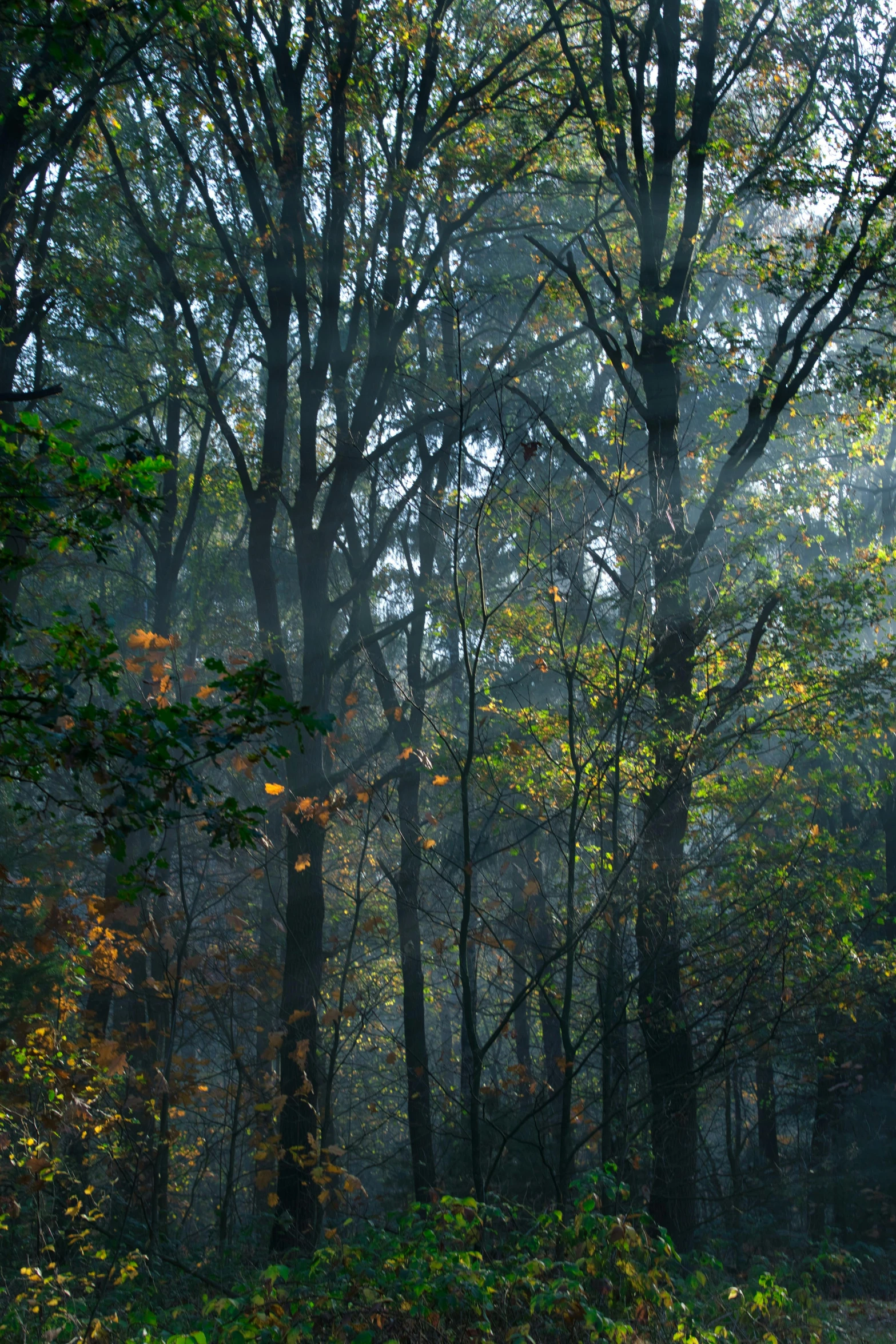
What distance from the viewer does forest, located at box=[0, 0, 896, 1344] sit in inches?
207

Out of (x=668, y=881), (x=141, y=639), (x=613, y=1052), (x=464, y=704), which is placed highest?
(x=464, y=704)

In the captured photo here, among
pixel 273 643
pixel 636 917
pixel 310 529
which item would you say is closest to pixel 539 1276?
pixel 636 917

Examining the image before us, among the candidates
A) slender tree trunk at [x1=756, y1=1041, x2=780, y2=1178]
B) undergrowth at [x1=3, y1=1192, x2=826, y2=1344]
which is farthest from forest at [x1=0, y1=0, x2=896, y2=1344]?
slender tree trunk at [x1=756, y1=1041, x2=780, y2=1178]

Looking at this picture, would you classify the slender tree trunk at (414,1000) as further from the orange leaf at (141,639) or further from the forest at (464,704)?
the orange leaf at (141,639)

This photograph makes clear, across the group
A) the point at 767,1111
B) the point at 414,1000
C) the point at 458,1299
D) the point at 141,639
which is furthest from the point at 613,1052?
the point at 414,1000

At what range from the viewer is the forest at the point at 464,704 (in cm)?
525

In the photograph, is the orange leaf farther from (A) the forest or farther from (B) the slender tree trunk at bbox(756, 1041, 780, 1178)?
(B) the slender tree trunk at bbox(756, 1041, 780, 1178)

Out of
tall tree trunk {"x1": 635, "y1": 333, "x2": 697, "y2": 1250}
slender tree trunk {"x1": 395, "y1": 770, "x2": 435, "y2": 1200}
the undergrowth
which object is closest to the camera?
the undergrowth

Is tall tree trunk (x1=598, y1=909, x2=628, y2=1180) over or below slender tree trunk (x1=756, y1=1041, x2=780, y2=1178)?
over

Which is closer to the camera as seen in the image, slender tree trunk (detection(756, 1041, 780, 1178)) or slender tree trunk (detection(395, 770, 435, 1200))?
slender tree trunk (detection(395, 770, 435, 1200))

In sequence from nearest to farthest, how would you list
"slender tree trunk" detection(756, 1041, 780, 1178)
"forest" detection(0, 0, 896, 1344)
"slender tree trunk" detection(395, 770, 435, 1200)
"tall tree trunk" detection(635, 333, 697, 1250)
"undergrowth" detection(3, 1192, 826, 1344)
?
1. "undergrowth" detection(3, 1192, 826, 1344)
2. "forest" detection(0, 0, 896, 1344)
3. "tall tree trunk" detection(635, 333, 697, 1250)
4. "slender tree trunk" detection(395, 770, 435, 1200)
5. "slender tree trunk" detection(756, 1041, 780, 1178)

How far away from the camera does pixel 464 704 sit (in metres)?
16.7

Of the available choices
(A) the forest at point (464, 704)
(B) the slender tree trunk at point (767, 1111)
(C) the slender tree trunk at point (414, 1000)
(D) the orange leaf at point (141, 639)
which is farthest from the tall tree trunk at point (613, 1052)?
(D) the orange leaf at point (141, 639)

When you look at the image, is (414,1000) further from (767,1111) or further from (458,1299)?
(458,1299)
